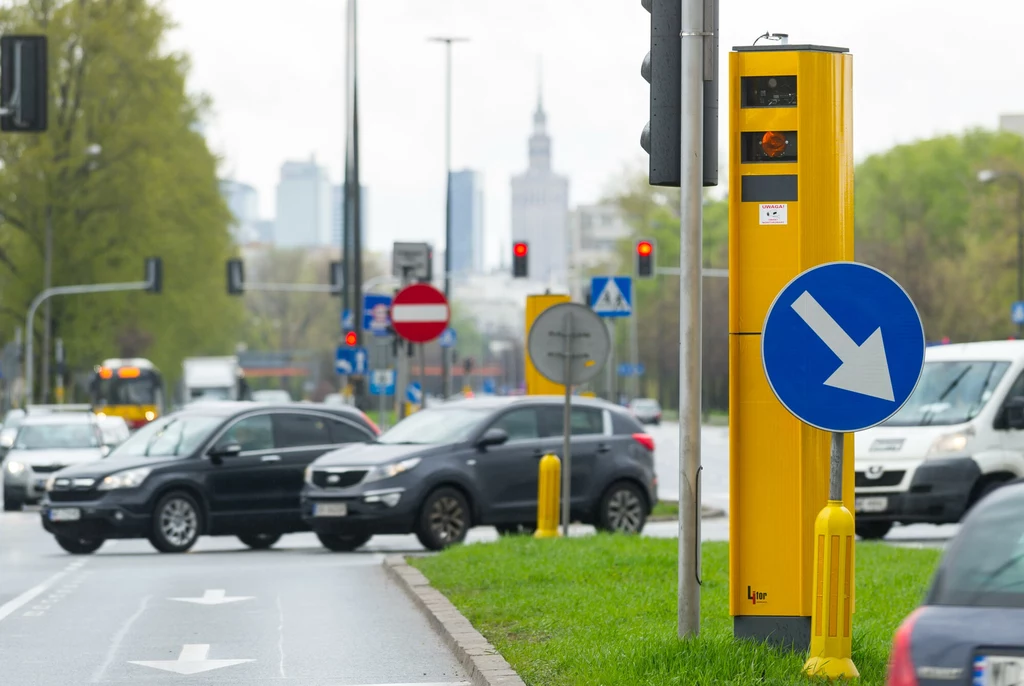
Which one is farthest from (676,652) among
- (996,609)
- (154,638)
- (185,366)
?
(185,366)

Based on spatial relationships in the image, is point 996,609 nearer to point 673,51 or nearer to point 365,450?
point 673,51

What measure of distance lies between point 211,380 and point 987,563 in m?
68.1

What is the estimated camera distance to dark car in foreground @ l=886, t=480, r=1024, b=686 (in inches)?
196

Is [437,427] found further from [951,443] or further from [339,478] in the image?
[951,443]

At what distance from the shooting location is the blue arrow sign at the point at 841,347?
7.86 m

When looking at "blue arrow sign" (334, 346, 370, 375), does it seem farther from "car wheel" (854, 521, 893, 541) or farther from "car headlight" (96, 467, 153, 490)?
"car wheel" (854, 521, 893, 541)

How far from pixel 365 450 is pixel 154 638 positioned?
8.09 meters

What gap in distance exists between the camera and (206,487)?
69.2 ft

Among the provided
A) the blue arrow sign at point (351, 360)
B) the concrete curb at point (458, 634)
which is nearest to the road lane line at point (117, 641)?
the concrete curb at point (458, 634)

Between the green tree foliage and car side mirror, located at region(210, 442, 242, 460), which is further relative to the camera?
the green tree foliage

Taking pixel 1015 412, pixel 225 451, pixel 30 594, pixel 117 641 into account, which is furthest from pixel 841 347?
pixel 225 451

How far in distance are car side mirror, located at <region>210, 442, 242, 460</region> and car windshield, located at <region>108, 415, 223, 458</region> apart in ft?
0.70

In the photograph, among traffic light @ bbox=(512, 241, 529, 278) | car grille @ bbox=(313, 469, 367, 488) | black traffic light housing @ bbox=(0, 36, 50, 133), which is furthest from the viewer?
traffic light @ bbox=(512, 241, 529, 278)

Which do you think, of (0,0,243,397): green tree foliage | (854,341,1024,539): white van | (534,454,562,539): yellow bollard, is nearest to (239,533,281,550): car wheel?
(534,454,562,539): yellow bollard
